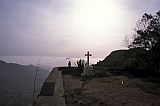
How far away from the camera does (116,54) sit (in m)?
47.0

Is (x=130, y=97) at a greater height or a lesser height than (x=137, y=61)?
lesser

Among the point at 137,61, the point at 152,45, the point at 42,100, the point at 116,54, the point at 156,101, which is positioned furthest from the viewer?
the point at 116,54

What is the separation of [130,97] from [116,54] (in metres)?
34.1

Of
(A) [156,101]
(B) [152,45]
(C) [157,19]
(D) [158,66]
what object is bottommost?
(A) [156,101]

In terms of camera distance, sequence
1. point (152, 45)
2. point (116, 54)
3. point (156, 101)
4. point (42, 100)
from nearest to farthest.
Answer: point (42, 100) → point (156, 101) → point (152, 45) → point (116, 54)

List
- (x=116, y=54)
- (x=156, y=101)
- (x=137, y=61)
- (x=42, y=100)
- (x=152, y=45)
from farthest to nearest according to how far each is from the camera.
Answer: (x=116, y=54), (x=137, y=61), (x=152, y=45), (x=156, y=101), (x=42, y=100)

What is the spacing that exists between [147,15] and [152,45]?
11.9 feet

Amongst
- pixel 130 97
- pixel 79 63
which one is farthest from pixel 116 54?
pixel 130 97

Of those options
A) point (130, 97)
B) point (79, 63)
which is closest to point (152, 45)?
point (79, 63)

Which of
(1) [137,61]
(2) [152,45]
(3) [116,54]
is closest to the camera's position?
(2) [152,45]

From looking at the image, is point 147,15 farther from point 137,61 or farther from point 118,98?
point 118,98

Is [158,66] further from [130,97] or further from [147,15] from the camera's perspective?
[130,97]

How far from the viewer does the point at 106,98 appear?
12641 mm

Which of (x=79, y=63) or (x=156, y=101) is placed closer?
(x=156, y=101)
